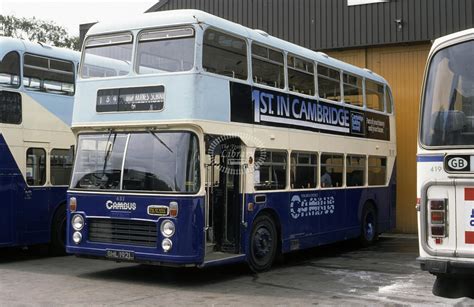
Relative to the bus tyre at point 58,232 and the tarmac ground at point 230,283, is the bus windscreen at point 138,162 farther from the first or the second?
the bus tyre at point 58,232

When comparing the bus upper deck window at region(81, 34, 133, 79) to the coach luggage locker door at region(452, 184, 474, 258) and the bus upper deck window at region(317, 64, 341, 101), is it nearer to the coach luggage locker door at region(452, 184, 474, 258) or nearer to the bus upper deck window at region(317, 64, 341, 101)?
the bus upper deck window at region(317, 64, 341, 101)

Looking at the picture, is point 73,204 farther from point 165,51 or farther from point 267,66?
point 267,66

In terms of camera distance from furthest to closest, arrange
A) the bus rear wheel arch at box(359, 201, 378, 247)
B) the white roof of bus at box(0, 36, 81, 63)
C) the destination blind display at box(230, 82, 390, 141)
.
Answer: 1. the bus rear wheel arch at box(359, 201, 378, 247)
2. the white roof of bus at box(0, 36, 81, 63)
3. the destination blind display at box(230, 82, 390, 141)

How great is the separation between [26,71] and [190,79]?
4525 mm

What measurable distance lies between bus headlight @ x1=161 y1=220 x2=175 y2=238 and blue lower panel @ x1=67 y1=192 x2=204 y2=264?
5 cm

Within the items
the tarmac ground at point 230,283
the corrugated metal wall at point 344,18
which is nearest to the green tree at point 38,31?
the corrugated metal wall at point 344,18

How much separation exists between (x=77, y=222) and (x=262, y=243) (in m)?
3.17

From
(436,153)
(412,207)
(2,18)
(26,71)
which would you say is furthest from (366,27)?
(2,18)

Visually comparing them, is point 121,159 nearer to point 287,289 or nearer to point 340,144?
point 287,289

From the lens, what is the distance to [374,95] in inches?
606

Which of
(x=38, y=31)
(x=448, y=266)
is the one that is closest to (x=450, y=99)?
(x=448, y=266)

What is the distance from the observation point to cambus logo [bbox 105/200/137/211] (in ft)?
31.0

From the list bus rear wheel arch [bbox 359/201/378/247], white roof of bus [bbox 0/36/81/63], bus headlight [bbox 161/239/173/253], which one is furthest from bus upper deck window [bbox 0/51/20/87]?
bus rear wheel arch [bbox 359/201/378/247]

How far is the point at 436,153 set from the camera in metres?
6.17
